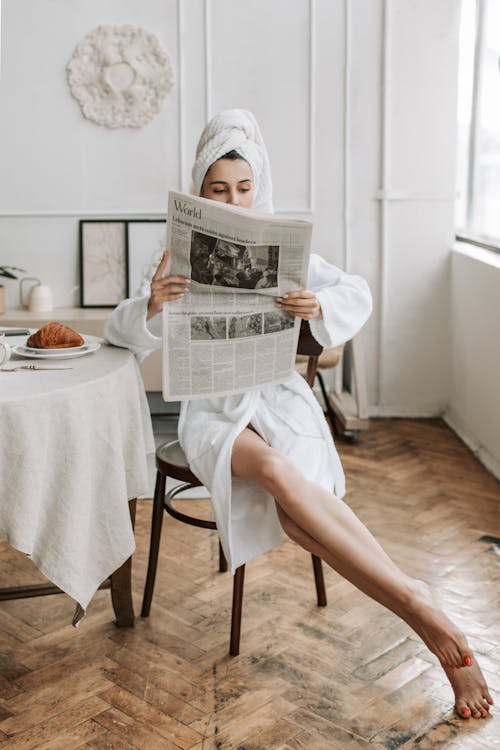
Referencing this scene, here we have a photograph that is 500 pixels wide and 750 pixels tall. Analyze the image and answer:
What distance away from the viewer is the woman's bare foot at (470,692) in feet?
6.66

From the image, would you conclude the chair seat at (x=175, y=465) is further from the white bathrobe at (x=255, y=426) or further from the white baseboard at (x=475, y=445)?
the white baseboard at (x=475, y=445)

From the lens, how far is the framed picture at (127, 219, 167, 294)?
15.4ft

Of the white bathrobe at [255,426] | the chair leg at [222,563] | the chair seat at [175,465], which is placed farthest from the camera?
the chair leg at [222,563]

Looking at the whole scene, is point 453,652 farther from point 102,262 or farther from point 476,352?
point 102,262

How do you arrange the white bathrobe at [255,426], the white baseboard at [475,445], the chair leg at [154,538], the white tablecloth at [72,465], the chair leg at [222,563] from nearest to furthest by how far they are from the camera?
the white tablecloth at [72,465] < the white bathrobe at [255,426] < the chair leg at [154,538] < the chair leg at [222,563] < the white baseboard at [475,445]

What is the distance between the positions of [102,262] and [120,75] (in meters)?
0.92

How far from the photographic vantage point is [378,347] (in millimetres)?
4859

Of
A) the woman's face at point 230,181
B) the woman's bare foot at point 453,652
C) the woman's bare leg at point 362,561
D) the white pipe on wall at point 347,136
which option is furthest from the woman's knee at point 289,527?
the white pipe on wall at point 347,136

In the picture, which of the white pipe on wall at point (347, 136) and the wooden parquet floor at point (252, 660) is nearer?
the wooden parquet floor at point (252, 660)

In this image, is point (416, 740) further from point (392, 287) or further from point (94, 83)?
point (94, 83)

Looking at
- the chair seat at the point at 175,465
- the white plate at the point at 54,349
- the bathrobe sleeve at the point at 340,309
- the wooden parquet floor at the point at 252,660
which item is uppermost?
the bathrobe sleeve at the point at 340,309

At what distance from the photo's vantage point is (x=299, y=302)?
2258mm

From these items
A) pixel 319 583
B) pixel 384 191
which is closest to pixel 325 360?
pixel 384 191

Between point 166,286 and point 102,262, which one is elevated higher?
point 166,286
